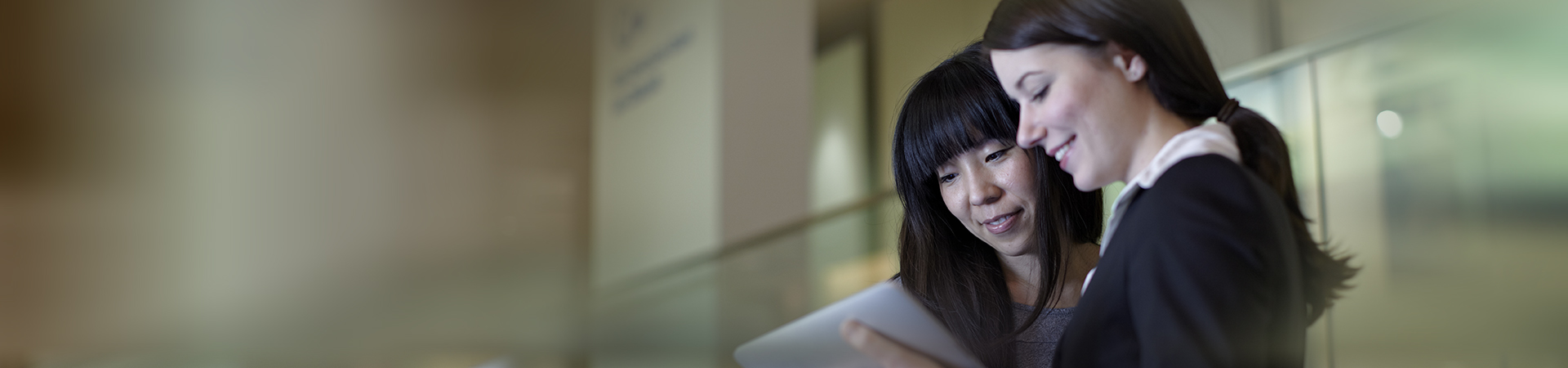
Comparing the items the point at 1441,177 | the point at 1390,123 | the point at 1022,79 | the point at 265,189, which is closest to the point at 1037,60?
the point at 1022,79

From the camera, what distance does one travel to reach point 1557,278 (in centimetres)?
81

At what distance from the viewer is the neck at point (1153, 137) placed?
0.89 feet

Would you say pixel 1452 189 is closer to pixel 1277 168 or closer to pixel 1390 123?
pixel 1390 123

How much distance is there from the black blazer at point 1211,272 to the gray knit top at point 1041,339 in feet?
0.88

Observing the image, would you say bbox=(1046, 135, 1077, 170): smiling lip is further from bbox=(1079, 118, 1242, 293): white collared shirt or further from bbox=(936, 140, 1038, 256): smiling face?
bbox=(936, 140, 1038, 256): smiling face

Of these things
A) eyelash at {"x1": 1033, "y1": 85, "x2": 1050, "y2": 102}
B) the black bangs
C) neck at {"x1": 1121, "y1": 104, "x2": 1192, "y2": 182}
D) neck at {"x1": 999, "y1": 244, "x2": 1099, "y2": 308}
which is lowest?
neck at {"x1": 999, "y1": 244, "x2": 1099, "y2": 308}

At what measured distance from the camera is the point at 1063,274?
535mm

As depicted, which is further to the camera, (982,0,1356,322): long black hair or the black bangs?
the black bangs

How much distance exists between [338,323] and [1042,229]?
1.40 feet

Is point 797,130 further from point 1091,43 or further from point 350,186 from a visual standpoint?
point 350,186

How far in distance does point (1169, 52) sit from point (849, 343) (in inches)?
5.9

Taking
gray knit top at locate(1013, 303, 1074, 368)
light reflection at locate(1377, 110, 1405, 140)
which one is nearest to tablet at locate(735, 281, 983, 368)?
gray knit top at locate(1013, 303, 1074, 368)

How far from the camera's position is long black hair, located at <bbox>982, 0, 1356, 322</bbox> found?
0.90 ft

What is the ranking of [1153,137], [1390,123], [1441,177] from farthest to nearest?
[1390,123] < [1441,177] < [1153,137]
